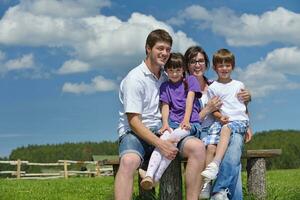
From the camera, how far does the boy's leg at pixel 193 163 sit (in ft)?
17.7

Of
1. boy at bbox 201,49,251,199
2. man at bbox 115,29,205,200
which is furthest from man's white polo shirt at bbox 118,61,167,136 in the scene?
boy at bbox 201,49,251,199

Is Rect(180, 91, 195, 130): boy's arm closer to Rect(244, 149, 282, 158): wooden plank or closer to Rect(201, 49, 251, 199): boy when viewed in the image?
Rect(201, 49, 251, 199): boy

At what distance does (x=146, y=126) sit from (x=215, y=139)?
28.1 inches

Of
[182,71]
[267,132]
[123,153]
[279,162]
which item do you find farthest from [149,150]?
[267,132]

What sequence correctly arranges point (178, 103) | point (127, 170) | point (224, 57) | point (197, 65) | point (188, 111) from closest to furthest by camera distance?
point (127, 170), point (188, 111), point (178, 103), point (224, 57), point (197, 65)

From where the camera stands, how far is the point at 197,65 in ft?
19.8

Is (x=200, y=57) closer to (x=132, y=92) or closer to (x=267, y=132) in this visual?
(x=132, y=92)

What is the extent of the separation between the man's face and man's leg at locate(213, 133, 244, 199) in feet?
3.38

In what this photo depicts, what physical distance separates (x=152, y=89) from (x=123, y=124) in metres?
0.42

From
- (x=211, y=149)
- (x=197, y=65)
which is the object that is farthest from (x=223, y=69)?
(x=211, y=149)

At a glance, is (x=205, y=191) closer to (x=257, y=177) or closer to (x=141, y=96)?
(x=141, y=96)

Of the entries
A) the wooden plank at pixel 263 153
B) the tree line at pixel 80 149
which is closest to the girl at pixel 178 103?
the wooden plank at pixel 263 153

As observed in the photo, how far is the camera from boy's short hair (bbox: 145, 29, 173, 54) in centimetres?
547

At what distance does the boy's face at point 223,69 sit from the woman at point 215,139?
190mm
